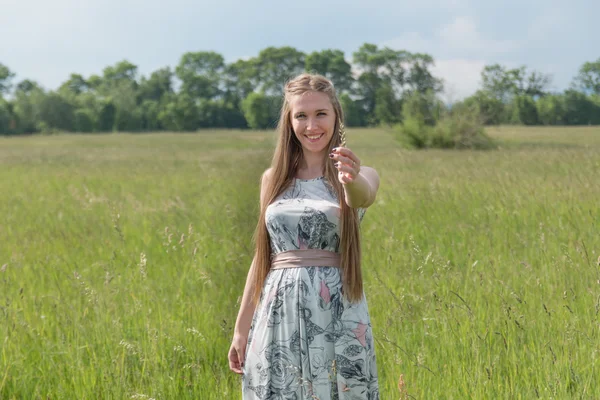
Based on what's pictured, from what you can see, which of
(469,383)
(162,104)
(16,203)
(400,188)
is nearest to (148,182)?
(16,203)

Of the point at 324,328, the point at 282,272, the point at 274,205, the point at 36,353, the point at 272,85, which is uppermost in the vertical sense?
the point at 272,85

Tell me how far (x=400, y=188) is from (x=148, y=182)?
253 inches

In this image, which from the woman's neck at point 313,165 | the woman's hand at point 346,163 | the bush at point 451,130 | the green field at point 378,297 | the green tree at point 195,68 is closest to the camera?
the woman's hand at point 346,163

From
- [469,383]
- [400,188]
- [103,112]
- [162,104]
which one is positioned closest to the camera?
[469,383]

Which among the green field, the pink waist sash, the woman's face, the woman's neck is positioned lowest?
the green field

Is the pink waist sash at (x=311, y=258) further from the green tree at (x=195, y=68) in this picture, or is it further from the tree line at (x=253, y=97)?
the green tree at (x=195, y=68)

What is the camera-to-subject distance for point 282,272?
2.31m

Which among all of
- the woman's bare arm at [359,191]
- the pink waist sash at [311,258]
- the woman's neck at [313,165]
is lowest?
the pink waist sash at [311,258]

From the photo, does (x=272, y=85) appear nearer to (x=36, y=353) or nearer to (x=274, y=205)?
(x=274, y=205)

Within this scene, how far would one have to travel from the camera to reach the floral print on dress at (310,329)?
7.28ft

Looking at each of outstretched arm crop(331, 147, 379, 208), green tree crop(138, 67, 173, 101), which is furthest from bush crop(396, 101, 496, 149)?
green tree crop(138, 67, 173, 101)

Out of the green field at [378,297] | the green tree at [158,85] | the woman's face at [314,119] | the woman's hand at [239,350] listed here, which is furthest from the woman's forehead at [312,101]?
the green tree at [158,85]

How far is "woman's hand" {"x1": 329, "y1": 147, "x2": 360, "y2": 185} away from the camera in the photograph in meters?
1.98

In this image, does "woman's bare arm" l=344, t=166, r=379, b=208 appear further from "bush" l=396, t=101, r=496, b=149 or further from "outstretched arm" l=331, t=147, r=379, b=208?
"bush" l=396, t=101, r=496, b=149
